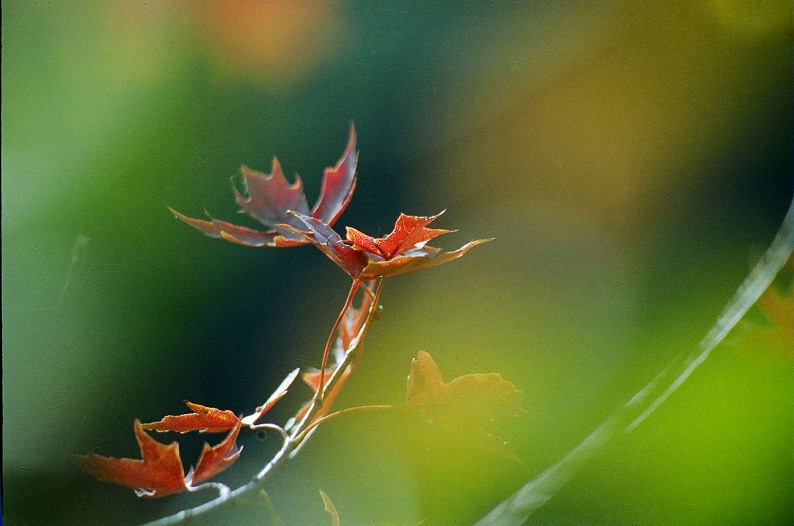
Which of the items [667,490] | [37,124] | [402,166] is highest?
[37,124]

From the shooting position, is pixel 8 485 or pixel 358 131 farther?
pixel 358 131

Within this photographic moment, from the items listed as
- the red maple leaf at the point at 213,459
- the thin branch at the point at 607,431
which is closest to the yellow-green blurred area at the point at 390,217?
the thin branch at the point at 607,431

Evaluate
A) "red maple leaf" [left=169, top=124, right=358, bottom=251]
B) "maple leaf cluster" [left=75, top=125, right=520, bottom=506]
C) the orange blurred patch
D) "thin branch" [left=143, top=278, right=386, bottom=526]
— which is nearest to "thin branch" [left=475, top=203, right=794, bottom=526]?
"maple leaf cluster" [left=75, top=125, right=520, bottom=506]

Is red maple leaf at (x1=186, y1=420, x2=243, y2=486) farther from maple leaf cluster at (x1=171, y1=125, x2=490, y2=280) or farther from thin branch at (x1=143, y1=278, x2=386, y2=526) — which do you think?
maple leaf cluster at (x1=171, y1=125, x2=490, y2=280)

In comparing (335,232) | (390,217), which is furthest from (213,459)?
(390,217)

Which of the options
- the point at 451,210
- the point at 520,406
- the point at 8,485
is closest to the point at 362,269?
the point at 520,406

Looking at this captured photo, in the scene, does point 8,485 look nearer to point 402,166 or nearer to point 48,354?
point 48,354

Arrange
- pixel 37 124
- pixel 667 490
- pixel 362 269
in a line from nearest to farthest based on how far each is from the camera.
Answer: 1. pixel 362 269
2. pixel 667 490
3. pixel 37 124
